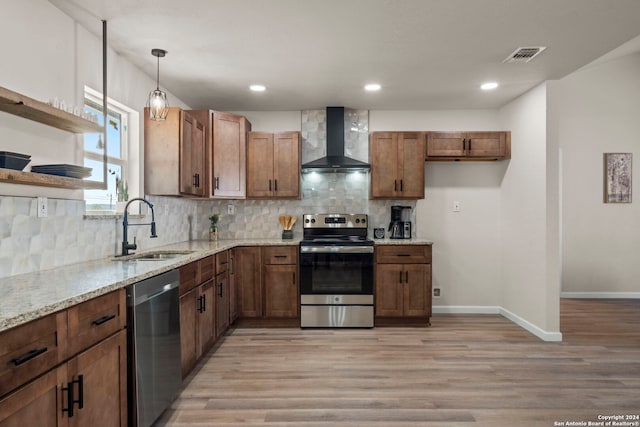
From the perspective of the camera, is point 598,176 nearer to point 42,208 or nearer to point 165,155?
point 165,155

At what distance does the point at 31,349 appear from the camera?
1.30 meters

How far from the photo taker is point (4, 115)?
1.97m

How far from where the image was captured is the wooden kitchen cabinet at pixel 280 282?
4.18 metres

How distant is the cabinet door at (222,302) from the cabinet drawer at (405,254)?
159 centimetres

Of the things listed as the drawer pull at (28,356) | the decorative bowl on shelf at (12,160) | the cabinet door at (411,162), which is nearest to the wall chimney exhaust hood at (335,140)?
the cabinet door at (411,162)

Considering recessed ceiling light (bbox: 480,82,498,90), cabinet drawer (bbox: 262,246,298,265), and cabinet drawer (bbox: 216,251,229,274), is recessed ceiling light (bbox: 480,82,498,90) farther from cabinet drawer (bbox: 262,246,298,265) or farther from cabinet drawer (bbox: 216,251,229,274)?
cabinet drawer (bbox: 216,251,229,274)

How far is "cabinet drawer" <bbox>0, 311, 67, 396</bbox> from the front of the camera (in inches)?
46.9

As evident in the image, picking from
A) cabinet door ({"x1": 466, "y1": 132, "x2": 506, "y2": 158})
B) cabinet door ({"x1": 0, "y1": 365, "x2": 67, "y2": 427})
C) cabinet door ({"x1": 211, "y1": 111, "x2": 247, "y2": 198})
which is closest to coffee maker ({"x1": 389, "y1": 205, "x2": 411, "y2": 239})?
cabinet door ({"x1": 466, "y1": 132, "x2": 506, "y2": 158})

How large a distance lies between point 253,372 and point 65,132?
2104 millimetres

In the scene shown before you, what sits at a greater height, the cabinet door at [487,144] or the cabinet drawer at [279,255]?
the cabinet door at [487,144]

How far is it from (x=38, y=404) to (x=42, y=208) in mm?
1238

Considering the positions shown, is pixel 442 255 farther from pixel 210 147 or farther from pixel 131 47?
pixel 131 47

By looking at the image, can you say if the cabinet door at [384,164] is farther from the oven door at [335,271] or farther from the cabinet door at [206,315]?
the cabinet door at [206,315]

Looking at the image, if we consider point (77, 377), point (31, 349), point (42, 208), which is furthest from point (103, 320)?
point (42, 208)
